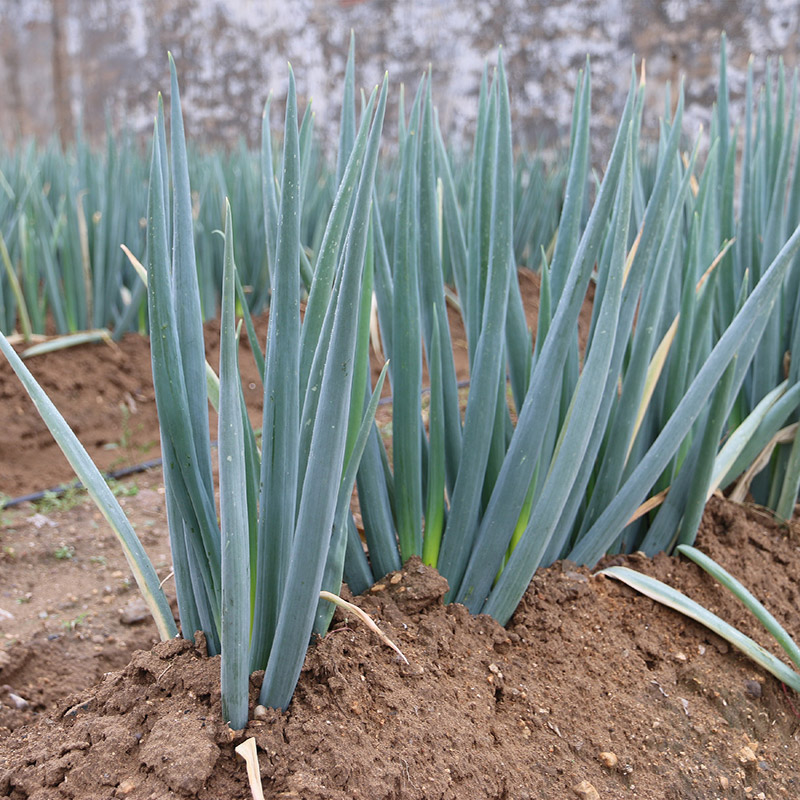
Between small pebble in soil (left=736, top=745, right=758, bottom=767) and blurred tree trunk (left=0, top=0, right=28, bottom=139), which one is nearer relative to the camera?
small pebble in soil (left=736, top=745, right=758, bottom=767)

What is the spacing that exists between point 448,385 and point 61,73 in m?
8.21

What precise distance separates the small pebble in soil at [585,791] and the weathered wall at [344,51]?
15.7 ft

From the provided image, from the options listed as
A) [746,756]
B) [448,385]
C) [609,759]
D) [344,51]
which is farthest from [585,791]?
[344,51]

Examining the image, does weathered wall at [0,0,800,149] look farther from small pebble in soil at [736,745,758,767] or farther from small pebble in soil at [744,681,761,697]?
small pebble in soil at [736,745,758,767]

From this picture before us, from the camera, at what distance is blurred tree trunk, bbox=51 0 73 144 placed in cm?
750

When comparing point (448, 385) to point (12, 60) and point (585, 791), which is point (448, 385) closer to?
point (585, 791)

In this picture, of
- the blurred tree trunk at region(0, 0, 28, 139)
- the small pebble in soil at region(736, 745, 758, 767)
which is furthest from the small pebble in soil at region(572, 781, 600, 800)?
the blurred tree trunk at region(0, 0, 28, 139)

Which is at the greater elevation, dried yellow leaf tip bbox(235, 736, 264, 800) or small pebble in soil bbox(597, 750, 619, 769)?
dried yellow leaf tip bbox(235, 736, 264, 800)

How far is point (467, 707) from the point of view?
0.79m

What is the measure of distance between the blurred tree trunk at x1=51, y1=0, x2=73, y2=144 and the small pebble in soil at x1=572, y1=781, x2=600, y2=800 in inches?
318

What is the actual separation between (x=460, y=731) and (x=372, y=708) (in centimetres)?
9

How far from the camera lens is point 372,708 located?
746 millimetres

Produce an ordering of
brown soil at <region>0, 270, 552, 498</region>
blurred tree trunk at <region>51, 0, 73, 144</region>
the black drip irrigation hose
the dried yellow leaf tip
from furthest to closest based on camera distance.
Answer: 1. blurred tree trunk at <region>51, 0, 73, 144</region>
2. brown soil at <region>0, 270, 552, 498</region>
3. the black drip irrigation hose
4. the dried yellow leaf tip

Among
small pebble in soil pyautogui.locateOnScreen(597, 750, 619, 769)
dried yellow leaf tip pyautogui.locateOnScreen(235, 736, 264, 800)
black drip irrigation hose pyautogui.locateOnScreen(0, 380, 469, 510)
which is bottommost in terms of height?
black drip irrigation hose pyautogui.locateOnScreen(0, 380, 469, 510)
